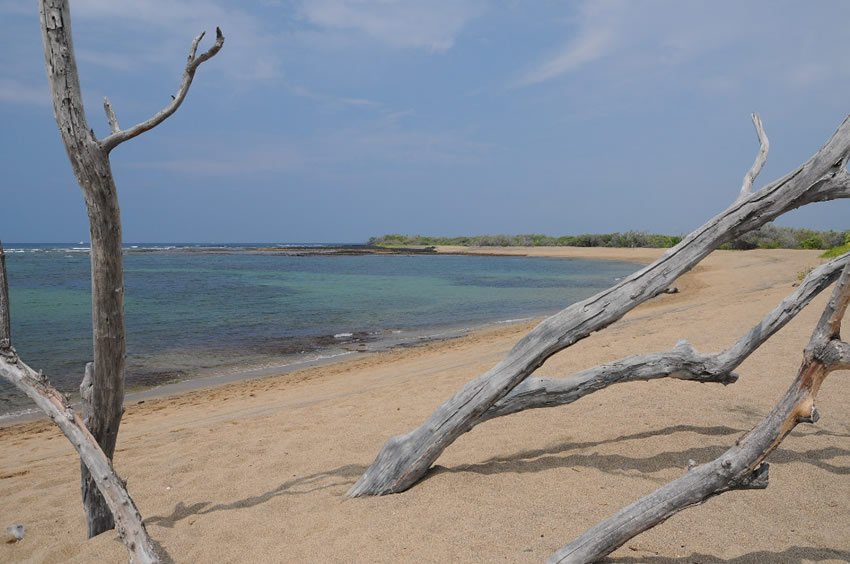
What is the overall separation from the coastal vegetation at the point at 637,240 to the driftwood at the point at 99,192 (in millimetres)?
4881

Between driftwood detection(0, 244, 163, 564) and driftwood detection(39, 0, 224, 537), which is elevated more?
driftwood detection(39, 0, 224, 537)

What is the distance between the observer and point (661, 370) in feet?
A: 14.7

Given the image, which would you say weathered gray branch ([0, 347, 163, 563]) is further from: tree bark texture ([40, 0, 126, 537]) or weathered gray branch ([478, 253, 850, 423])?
weathered gray branch ([478, 253, 850, 423])

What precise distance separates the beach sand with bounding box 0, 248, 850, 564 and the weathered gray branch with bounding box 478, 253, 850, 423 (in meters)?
0.48

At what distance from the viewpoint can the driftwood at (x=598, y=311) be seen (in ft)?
11.6

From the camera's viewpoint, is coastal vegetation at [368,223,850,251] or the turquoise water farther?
coastal vegetation at [368,223,850,251]

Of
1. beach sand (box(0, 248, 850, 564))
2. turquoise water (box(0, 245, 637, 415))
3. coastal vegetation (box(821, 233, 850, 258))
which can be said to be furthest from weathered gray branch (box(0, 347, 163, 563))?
coastal vegetation (box(821, 233, 850, 258))

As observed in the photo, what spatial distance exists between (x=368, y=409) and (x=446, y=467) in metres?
2.71

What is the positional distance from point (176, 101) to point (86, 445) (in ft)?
6.36

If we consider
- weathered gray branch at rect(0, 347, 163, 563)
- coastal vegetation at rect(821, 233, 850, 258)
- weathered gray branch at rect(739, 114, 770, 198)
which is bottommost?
weathered gray branch at rect(0, 347, 163, 563)

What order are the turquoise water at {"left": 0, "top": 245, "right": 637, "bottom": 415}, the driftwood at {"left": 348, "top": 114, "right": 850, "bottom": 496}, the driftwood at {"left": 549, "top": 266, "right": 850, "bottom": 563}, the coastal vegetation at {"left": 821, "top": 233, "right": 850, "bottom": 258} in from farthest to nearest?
1. the coastal vegetation at {"left": 821, "top": 233, "right": 850, "bottom": 258}
2. the turquoise water at {"left": 0, "top": 245, "right": 637, "bottom": 415}
3. the driftwood at {"left": 348, "top": 114, "right": 850, "bottom": 496}
4. the driftwood at {"left": 549, "top": 266, "right": 850, "bottom": 563}

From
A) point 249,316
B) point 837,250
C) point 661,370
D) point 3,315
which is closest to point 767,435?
point 661,370

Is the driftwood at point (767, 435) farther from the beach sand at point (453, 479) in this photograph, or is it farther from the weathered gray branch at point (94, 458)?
the weathered gray branch at point (94, 458)

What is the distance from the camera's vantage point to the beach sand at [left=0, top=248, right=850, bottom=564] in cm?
322
